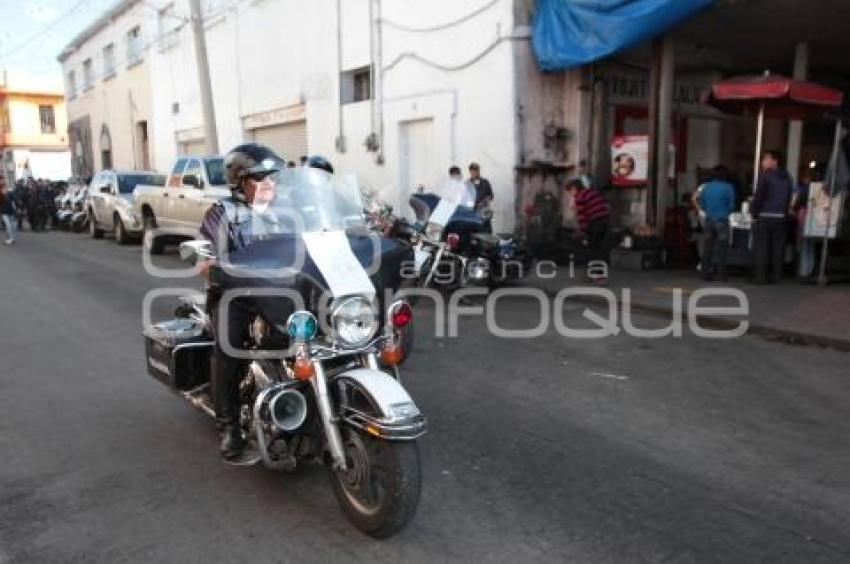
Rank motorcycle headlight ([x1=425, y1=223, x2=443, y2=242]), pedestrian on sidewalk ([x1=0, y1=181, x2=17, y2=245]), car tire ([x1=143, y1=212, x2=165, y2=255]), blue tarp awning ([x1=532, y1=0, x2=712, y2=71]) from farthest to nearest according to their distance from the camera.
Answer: pedestrian on sidewalk ([x1=0, y1=181, x2=17, y2=245]), car tire ([x1=143, y1=212, x2=165, y2=255]), blue tarp awning ([x1=532, y1=0, x2=712, y2=71]), motorcycle headlight ([x1=425, y1=223, x2=443, y2=242])

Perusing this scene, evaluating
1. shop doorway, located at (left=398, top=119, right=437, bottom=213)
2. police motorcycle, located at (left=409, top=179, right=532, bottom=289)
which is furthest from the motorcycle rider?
shop doorway, located at (left=398, top=119, right=437, bottom=213)

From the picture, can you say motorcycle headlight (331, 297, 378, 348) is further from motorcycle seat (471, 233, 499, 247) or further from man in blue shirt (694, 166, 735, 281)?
man in blue shirt (694, 166, 735, 281)

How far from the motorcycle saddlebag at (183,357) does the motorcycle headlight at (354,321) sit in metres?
1.22

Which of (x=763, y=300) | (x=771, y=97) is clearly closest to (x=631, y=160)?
(x=771, y=97)

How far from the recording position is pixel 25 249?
729 inches

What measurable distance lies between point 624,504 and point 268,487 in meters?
1.85

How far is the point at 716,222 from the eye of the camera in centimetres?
1113

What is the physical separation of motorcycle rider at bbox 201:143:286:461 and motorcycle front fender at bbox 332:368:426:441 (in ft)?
2.38

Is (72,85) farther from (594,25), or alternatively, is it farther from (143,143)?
(594,25)

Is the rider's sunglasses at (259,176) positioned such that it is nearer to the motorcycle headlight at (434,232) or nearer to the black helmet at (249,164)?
the black helmet at (249,164)

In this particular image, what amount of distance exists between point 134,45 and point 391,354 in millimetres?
30876

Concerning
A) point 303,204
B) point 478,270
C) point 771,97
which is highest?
point 771,97

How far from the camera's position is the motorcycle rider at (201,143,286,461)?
4059 millimetres

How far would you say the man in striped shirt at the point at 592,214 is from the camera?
38.8 feet
